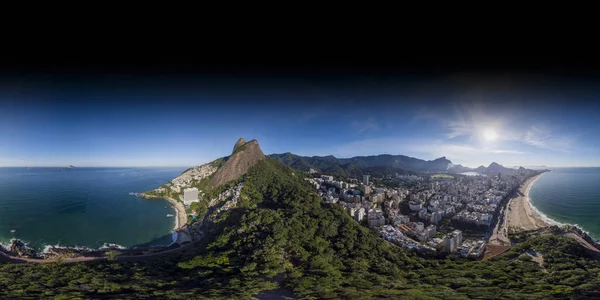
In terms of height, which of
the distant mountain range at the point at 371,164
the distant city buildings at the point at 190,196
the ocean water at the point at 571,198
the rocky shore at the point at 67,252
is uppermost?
the distant mountain range at the point at 371,164

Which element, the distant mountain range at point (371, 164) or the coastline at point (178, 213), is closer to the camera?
the coastline at point (178, 213)

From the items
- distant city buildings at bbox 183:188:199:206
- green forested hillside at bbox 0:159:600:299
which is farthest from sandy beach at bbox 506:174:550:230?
distant city buildings at bbox 183:188:199:206

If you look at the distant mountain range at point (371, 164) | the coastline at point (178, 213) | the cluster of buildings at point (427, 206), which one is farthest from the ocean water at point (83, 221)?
the distant mountain range at point (371, 164)

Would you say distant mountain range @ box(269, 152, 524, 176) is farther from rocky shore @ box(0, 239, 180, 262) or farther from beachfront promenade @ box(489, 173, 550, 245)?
rocky shore @ box(0, 239, 180, 262)

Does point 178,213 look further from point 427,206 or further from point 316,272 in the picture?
point 427,206

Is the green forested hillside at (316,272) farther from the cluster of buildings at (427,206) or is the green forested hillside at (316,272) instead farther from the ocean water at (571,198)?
the ocean water at (571,198)

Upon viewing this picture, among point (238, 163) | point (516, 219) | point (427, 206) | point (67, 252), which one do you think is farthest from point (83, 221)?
point (516, 219)

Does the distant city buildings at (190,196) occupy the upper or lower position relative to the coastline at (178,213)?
upper
